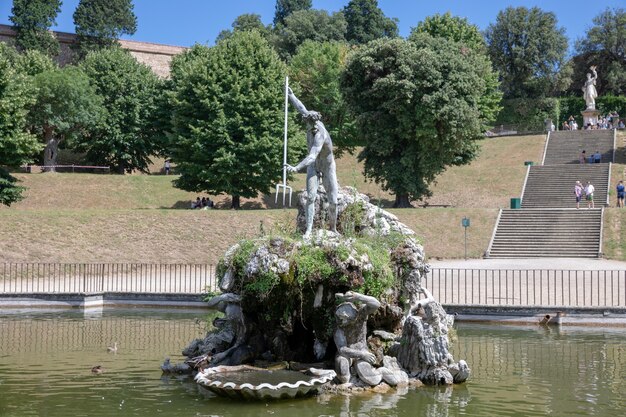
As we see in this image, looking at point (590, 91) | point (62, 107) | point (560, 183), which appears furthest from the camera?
point (590, 91)

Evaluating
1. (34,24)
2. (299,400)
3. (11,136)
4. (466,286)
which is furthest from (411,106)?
(34,24)

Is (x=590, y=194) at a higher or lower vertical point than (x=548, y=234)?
higher

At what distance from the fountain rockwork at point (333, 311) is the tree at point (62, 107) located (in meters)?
53.0

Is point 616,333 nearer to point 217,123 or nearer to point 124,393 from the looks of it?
point 124,393

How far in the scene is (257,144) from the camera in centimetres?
5638

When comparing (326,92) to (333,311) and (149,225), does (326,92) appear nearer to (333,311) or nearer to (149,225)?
(149,225)

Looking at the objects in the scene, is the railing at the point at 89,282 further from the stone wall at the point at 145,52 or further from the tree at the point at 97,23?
the stone wall at the point at 145,52

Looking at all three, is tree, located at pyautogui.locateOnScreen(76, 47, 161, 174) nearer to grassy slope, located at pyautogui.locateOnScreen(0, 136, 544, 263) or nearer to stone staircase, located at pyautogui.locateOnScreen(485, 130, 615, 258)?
grassy slope, located at pyautogui.locateOnScreen(0, 136, 544, 263)

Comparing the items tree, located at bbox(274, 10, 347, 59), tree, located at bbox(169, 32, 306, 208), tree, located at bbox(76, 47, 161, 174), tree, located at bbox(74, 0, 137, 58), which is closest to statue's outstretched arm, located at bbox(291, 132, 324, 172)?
tree, located at bbox(169, 32, 306, 208)

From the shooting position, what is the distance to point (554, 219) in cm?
4938

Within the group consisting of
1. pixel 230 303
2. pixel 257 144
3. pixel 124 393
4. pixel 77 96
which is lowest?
pixel 124 393

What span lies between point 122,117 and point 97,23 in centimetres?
2338

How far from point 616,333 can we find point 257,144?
35.2 m

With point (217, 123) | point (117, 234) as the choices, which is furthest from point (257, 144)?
point (117, 234)
